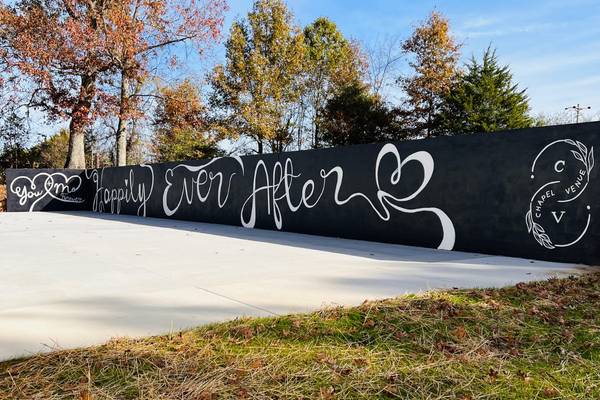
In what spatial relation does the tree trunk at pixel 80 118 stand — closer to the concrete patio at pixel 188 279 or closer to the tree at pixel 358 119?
the tree at pixel 358 119

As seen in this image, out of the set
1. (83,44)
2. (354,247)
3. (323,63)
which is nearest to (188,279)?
(354,247)

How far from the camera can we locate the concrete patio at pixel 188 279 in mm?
3395

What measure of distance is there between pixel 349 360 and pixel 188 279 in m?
2.65

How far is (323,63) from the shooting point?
89.3ft

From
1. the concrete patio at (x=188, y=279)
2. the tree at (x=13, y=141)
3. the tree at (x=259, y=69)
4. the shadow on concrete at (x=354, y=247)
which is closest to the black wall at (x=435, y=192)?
the shadow on concrete at (x=354, y=247)

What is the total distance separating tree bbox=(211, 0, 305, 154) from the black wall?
503 inches

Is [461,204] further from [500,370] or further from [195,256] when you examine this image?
[500,370]

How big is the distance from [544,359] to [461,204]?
490 cm

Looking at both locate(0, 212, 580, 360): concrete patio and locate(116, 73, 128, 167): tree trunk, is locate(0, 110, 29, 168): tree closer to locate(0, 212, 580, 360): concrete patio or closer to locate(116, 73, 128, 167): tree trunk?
locate(116, 73, 128, 167): tree trunk

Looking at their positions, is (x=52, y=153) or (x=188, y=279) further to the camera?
(x=52, y=153)

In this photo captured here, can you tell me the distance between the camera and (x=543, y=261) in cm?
641

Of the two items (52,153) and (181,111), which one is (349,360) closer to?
(181,111)

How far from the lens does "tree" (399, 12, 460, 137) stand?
79.7 ft

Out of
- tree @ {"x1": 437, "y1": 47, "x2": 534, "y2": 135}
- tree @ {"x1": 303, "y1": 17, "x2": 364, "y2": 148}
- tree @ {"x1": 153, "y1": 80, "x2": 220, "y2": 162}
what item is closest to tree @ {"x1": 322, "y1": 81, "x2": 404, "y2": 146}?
tree @ {"x1": 303, "y1": 17, "x2": 364, "y2": 148}
